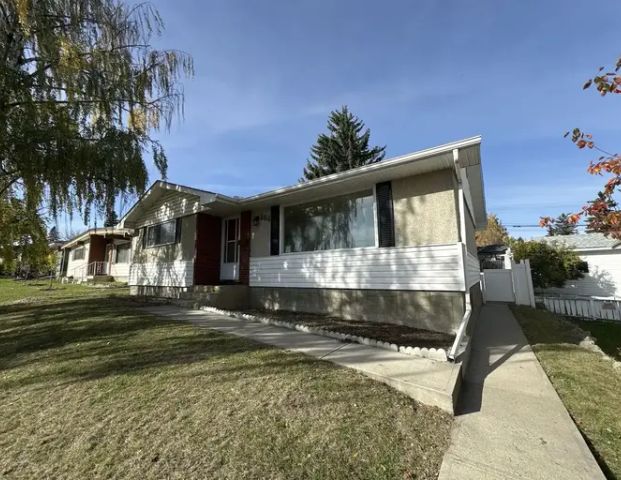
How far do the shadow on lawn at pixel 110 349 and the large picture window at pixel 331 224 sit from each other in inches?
136

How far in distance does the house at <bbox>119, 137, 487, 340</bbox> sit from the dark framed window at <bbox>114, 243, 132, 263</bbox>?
476 inches

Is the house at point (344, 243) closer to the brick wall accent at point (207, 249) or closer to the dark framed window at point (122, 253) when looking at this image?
the brick wall accent at point (207, 249)

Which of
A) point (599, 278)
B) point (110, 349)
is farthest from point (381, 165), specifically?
point (599, 278)

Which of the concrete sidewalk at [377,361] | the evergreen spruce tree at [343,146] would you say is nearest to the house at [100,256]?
the evergreen spruce tree at [343,146]

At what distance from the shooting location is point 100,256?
79.2 ft

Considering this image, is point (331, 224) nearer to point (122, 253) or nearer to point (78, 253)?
point (122, 253)

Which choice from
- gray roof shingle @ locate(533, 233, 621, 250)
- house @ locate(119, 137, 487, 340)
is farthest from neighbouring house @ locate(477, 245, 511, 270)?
house @ locate(119, 137, 487, 340)

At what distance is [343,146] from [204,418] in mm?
25737

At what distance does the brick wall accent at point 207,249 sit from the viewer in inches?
405

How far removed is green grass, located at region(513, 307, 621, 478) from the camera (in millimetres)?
2693

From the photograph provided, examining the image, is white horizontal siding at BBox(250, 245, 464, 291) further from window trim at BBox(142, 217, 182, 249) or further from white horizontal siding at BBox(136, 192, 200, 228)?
window trim at BBox(142, 217, 182, 249)

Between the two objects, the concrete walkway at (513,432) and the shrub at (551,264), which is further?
the shrub at (551,264)

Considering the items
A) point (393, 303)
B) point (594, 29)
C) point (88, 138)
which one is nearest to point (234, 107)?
point (88, 138)

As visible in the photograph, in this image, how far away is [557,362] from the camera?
190 inches
